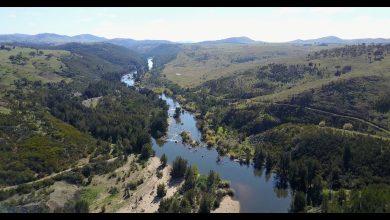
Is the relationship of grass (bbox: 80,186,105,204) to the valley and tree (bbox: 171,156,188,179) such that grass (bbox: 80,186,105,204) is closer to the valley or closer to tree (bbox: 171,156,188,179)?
the valley

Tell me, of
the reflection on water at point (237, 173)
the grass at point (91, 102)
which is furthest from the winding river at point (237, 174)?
the grass at point (91, 102)

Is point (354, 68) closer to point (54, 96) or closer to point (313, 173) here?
point (313, 173)

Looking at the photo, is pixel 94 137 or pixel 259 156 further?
pixel 94 137

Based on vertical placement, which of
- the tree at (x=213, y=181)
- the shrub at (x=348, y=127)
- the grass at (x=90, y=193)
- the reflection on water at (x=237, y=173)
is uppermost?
the shrub at (x=348, y=127)

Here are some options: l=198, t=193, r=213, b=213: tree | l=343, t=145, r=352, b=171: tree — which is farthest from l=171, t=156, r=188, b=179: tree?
l=343, t=145, r=352, b=171: tree

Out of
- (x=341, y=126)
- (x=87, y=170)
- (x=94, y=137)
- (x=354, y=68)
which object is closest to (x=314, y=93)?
(x=341, y=126)

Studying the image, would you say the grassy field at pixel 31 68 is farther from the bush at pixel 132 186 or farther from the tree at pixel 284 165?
the tree at pixel 284 165

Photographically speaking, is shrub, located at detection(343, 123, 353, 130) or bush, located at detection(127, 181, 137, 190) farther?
shrub, located at detection(343, 123, 353, 130)
